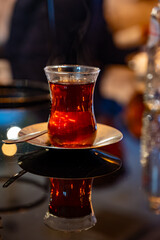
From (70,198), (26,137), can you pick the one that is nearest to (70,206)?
(70,198)

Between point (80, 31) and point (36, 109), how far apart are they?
1.56 feet

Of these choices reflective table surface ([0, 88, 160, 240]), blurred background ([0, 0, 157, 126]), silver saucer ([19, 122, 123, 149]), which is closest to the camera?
reflective table surface ([0, 88, 160, 240])

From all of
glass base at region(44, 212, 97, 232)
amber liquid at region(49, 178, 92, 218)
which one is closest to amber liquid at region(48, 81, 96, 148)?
amber liquid at region(49, 178, 92, 218)

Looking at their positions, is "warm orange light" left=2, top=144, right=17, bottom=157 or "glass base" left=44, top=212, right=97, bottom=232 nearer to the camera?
"glass base" left=44, top=212, right=97, bottom=232

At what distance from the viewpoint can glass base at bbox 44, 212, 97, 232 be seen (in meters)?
0.44

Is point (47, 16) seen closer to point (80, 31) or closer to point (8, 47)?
point (8, 47)

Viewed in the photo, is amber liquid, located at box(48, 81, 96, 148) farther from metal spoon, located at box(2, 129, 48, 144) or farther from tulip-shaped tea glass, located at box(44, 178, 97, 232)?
tulip-shaped tea glass, located at box(44, 178, 97, 232)

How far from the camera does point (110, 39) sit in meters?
2.99

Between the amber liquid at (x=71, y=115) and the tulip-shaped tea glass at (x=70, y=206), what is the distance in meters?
0.13

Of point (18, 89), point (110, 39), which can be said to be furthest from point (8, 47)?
point (18, 89)

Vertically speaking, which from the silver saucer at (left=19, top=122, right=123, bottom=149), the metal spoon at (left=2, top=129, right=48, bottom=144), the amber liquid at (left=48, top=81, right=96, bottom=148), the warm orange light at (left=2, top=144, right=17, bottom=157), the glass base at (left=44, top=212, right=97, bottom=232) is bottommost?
the warm orange light at (left=2, top=144, right=17, bottom=157)

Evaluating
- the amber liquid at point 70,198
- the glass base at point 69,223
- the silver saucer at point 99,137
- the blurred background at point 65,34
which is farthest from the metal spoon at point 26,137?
the blurred background at point 65,34

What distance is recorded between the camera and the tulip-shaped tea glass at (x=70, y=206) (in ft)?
1.48

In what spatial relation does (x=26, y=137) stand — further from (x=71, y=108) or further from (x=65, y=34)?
(x=65, y=34)
